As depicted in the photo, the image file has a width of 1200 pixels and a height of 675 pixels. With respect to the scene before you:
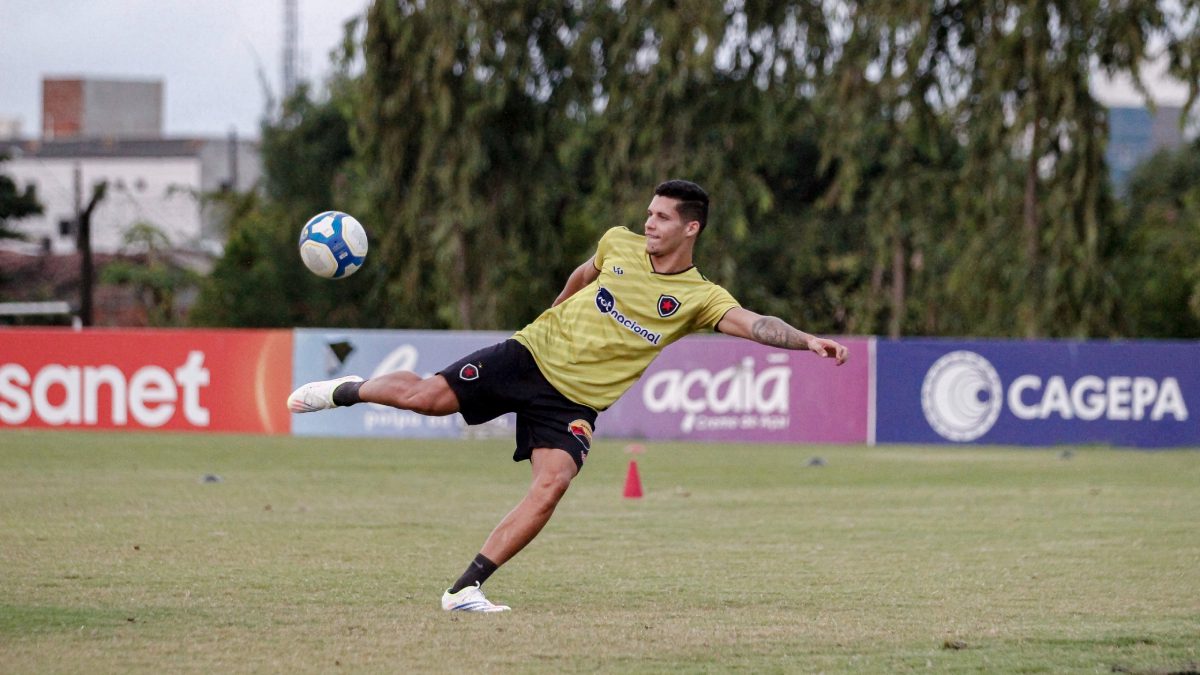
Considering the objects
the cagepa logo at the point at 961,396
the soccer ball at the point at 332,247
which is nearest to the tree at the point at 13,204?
the cagepa logo at the point at 961,396

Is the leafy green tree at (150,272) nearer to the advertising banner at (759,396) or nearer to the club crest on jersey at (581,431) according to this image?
the advertising banner at (759,396)

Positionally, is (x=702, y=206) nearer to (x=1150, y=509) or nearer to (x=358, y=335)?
(x=1150, y=509)

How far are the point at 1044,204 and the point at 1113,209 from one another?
1375 millimetres

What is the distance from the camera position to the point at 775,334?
8156 millimetres

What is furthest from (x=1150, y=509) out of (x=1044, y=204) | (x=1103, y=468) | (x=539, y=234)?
(x=539, y=234)

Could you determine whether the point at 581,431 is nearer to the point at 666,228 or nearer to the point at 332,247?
the point at 666,228

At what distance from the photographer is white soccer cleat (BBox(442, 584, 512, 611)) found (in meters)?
8.30

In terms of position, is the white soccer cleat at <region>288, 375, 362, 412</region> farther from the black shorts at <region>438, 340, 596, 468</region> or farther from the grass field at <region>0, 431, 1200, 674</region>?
the grass field at <region>0, 431, 1200, 674</region>

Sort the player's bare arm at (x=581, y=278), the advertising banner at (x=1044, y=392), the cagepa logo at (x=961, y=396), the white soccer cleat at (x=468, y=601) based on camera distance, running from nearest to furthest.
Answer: the white soccer cleat at (x=468, y=601) < the player's bare arm at (x=581, y=278) < the advertising banner at (x=1044, y=392) < the cagepa logo at (x=961, y=396)

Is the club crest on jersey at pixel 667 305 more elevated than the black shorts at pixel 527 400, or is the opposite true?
the club crest on jersey at pixel 667 305

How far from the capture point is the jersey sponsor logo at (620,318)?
8.62m

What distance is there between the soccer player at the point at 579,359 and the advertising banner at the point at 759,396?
17892 mm

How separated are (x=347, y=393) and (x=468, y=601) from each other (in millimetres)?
1336

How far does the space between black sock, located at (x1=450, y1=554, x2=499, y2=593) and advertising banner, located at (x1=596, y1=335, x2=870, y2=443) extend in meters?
18.2
